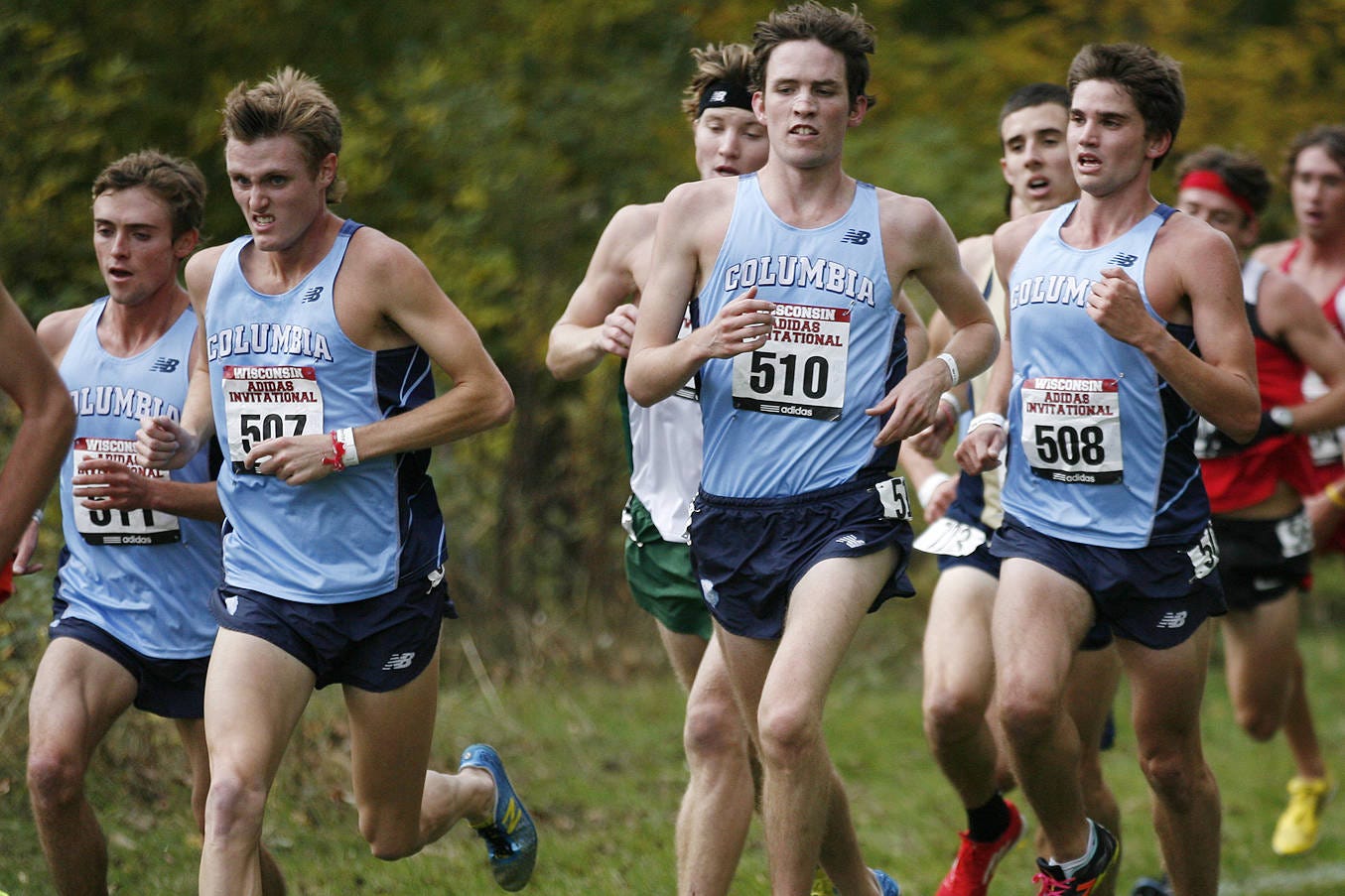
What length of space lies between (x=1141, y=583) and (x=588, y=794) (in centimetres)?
365

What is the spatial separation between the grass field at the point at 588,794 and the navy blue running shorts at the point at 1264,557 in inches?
49.8

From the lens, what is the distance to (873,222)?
196 inches

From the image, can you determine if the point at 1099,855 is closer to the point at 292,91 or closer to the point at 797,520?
the point at 797,520

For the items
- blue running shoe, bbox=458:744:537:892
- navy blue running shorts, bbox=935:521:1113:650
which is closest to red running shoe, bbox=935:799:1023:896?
navy blue running shorts, bbox=935:521:1113:650

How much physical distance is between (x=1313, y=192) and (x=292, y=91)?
499 centimetres

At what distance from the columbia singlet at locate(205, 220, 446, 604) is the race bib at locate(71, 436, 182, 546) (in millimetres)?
508

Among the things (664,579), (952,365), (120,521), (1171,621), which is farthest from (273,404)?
(1171,621)

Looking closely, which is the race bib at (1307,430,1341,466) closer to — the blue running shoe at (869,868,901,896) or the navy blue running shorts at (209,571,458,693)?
the blue running shoe at (869,868,901,896)

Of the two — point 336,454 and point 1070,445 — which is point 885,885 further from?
point 336,454

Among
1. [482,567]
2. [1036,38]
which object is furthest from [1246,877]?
[1036,38]

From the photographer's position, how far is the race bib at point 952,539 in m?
6.20

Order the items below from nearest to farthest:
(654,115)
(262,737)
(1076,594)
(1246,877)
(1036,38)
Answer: (262,737)
(1076,594)
(1246,877)
(654,115)
(1036,38)

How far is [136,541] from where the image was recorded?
17.7 feet

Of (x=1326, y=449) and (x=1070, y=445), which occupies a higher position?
(x=1326, y=449)
